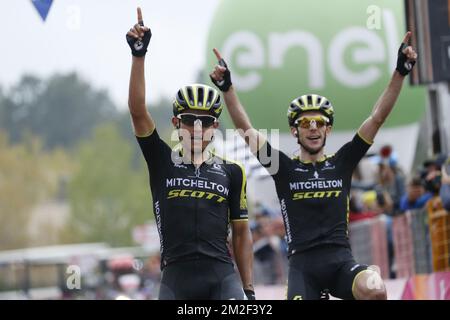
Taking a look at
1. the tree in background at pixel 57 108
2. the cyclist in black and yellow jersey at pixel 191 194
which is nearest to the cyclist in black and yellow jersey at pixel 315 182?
the cyclist in black and yellow jersey at pixel 191 194

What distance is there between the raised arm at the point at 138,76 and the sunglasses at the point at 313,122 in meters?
1.84

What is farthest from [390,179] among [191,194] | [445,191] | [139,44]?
[139,44]

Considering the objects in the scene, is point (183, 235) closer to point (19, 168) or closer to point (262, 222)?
point (262, 222)

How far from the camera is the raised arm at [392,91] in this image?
11062mm

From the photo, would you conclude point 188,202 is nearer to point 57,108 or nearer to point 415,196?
point 415,196

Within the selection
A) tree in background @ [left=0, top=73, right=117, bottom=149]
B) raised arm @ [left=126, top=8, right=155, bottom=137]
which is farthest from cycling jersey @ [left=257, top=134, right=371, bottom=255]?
tree in background @ [left=0, top=73, right=117, bottom=149]

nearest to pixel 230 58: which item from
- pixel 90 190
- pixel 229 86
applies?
pixel 229 86

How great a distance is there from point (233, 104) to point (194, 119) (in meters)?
1.20

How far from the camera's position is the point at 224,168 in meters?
10.2

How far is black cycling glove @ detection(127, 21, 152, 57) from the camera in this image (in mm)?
9773

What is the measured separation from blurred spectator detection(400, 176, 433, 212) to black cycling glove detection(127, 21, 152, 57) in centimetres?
732

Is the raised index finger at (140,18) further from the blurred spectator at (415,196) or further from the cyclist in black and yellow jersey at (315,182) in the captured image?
the blurred spectator at (415,196)

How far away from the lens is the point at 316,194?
11.2 meters

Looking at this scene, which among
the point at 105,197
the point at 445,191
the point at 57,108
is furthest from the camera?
the point at 57,108
